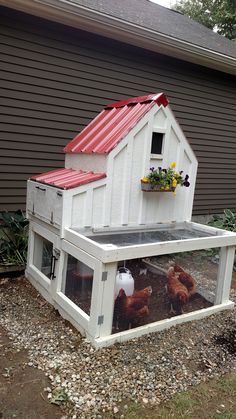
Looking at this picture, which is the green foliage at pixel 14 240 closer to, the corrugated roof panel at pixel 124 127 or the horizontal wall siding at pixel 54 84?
the horizontal wall siding at pixel 54 84

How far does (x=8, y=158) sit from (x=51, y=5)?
182 centimetres

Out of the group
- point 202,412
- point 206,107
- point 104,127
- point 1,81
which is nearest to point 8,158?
point 1,81

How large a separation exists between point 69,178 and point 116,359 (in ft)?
4.84

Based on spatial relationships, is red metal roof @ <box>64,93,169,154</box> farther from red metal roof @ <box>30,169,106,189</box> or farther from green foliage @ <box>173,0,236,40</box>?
green foliage @ <box>173,0,236,40</box>

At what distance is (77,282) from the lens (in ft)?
8.38

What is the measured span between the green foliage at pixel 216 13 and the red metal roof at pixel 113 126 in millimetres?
16866

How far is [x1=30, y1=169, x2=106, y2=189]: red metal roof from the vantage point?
8.43 feet

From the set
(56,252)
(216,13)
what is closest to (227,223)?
(56,252)

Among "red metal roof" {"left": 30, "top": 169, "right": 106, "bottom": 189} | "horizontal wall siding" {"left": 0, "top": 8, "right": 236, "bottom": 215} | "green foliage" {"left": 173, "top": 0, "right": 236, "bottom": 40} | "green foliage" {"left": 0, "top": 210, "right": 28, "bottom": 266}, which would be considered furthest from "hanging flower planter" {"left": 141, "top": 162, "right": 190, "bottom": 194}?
"green foliage" {"left": 173, "top": 0, "right": 236, "bottom": 40}

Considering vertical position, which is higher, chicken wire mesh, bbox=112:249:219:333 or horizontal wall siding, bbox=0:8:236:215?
horizontal wall siding, bbox=0:8:236:215

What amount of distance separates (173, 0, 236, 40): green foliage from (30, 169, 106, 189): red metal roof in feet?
57.3

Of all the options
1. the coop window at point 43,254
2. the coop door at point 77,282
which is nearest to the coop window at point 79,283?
the coop door at point 77,282

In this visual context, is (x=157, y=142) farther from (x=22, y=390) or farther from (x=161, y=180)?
(x=22, y=390)

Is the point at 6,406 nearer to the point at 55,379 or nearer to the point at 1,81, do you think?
the point at 55,379
